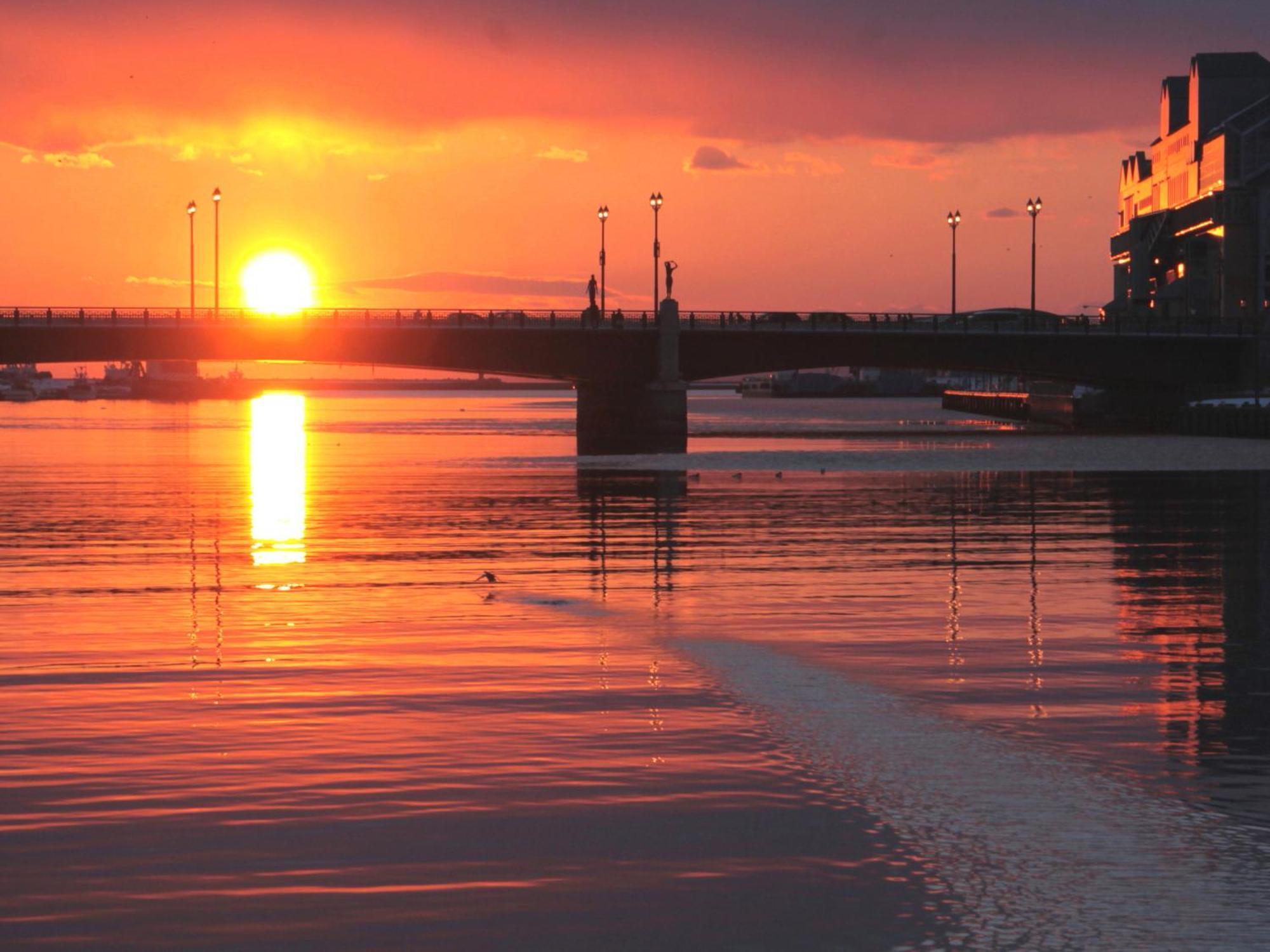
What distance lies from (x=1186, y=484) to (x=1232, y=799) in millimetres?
51370

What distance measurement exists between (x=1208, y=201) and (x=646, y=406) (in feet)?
230

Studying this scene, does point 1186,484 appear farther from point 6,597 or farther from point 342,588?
point 6,597

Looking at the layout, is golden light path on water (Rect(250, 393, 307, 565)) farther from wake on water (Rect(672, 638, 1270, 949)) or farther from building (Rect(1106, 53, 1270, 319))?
building (Rect(1106, 53, 1270, 319))

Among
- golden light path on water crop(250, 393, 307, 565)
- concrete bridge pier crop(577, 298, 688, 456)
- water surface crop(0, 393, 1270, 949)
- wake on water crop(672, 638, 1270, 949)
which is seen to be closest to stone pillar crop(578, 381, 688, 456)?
concrete bridge pier crop(577, 298, 688, 456)

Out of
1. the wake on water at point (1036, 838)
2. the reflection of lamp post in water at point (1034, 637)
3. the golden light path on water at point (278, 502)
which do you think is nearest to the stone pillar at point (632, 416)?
the golden light path on water at point (278, 502)

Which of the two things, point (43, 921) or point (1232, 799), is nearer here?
point (43, 921)

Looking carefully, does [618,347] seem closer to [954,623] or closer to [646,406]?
[646,406]

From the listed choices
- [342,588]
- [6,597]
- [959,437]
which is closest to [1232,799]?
[342,588]

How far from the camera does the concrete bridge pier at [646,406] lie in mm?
109812

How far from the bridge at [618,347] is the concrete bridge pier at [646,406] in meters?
0.09

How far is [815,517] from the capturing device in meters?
46.5

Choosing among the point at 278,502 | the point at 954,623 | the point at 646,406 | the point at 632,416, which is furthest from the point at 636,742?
the point at 632,416

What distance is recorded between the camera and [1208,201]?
15662 cm

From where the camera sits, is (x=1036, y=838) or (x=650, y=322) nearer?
(x=1036, y=838)
